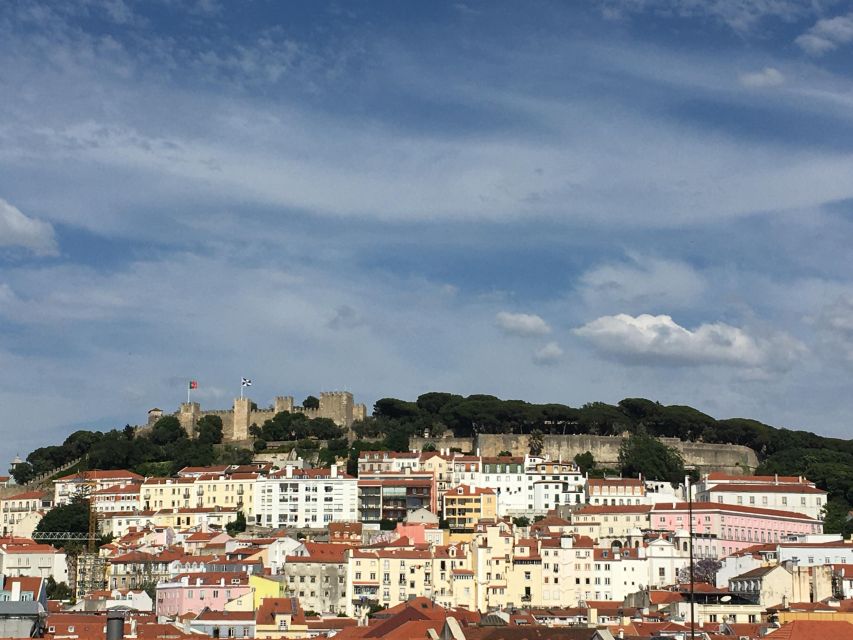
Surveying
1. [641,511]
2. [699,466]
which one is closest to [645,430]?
[699,466]

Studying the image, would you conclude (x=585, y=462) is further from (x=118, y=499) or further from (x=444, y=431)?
(x=118, y=499)

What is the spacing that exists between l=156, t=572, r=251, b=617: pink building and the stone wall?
1344 inches

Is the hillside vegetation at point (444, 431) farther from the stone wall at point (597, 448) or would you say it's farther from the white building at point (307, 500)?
the white building at point (307, 500)

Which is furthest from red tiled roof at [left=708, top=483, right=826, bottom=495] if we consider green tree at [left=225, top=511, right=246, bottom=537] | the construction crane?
the construction crane

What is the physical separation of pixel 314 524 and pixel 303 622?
1053 inches

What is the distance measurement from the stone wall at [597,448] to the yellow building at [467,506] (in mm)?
13631

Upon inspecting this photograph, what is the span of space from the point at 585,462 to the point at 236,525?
23584mm

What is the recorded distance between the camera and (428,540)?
75.6 m

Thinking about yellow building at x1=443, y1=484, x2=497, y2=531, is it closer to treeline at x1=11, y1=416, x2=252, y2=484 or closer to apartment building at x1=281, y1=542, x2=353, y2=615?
apartment building at x1=281, y1=542, x2=353, y2=615

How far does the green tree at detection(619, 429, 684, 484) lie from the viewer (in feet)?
306

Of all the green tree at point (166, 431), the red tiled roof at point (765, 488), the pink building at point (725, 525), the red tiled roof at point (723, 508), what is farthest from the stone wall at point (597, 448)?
the green tree at point (166, 431)

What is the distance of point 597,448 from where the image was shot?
97.1m

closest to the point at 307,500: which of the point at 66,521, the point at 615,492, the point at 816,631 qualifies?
the point at 66,521

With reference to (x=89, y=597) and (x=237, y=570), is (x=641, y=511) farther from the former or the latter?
(x=89, y=597)
